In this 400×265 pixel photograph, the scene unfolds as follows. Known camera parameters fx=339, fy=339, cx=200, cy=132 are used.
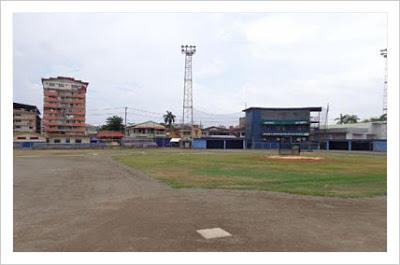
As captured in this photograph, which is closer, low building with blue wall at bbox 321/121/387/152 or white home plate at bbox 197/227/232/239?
white home plate at bbox 197/227/232/239

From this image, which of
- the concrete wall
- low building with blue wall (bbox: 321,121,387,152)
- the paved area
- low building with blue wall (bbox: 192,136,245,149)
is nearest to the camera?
the paved area

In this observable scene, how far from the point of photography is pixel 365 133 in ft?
262

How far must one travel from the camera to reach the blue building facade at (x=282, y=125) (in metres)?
79.1

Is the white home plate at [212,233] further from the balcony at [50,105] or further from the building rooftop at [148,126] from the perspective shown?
the balcony at [50,105]

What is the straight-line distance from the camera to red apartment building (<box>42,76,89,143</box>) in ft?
309

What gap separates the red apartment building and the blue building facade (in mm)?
46951

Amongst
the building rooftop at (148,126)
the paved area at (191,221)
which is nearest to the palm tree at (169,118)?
the building rooftop at (148,126)

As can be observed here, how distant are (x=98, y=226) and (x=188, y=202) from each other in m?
3.15

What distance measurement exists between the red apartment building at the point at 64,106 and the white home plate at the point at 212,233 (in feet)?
299

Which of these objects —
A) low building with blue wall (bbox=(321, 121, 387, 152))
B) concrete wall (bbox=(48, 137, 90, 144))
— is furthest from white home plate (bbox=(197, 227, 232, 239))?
concrete wall (bbox=(48, 137, 90, 144))

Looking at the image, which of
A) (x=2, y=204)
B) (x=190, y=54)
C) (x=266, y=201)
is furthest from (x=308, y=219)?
(x=190, y=54)

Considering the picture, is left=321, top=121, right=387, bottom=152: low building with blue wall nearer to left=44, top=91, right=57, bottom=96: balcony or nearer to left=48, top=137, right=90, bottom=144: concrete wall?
left=48, top=137, right=90, bottom=144: concrete wall

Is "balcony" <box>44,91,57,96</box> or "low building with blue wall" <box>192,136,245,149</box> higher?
"balcony" <box>44,91,57,96</box>

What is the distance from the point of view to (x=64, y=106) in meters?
96.9
